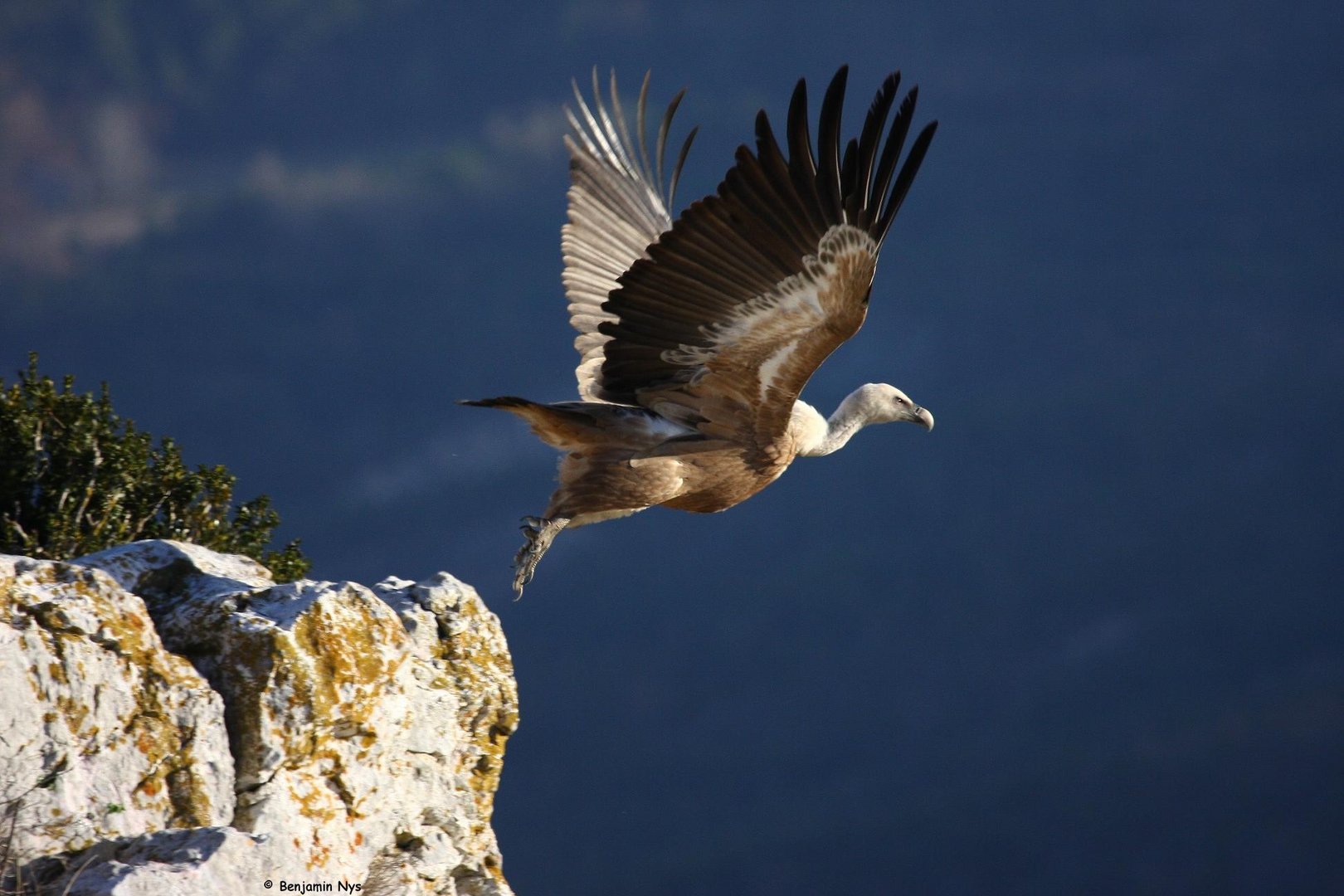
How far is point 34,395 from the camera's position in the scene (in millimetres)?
11547

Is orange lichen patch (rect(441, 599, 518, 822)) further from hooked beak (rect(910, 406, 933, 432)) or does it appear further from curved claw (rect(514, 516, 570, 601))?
hooked beak (rect(910, 406, 933, 432))

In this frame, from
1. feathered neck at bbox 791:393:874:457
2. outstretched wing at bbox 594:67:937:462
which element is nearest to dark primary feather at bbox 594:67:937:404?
outstretched wing at bbox 594:67:937:462

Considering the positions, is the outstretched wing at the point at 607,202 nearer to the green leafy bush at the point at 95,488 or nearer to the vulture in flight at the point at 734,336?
the vulture in flight at the point at 734,336

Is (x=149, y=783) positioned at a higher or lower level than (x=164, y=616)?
lower

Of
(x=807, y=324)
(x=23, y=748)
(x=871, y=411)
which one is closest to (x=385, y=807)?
(x=23, y=748)

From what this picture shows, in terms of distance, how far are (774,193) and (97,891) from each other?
4500mm

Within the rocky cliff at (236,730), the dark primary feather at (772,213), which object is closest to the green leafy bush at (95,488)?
the rocky cliff at (236,730)

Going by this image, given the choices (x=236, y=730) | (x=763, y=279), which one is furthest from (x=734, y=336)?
(x=236, y=730)

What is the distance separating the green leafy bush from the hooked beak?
5.21 meters

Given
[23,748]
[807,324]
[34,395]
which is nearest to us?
[23,748]

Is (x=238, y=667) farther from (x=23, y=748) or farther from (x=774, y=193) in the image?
(x=774, y=193)

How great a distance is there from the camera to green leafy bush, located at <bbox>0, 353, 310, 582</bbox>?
11.0 meters

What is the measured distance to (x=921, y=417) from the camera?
10500 mm

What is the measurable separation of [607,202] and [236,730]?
18.1 feet
